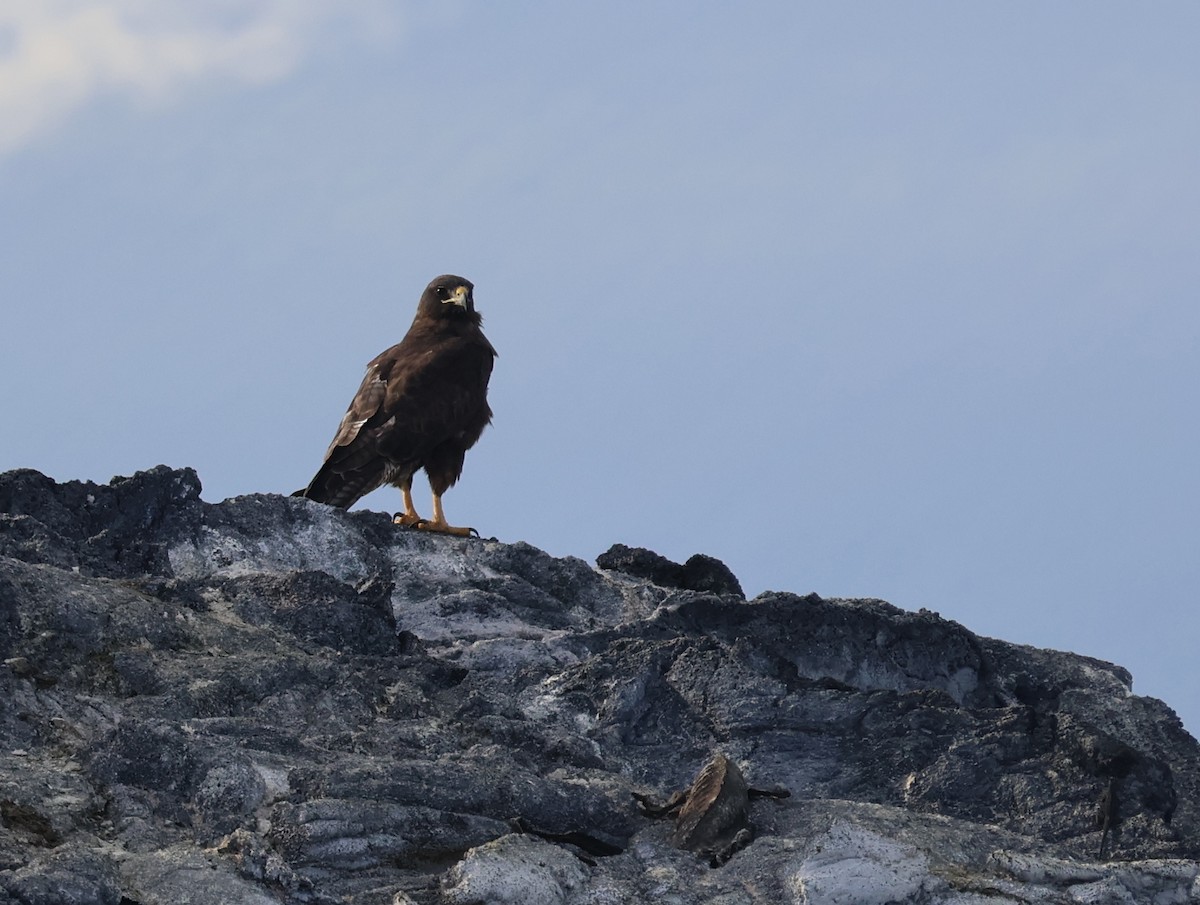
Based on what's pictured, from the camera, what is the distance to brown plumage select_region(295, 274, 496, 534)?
15.3 metres

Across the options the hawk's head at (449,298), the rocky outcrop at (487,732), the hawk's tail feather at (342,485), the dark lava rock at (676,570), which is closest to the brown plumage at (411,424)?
the hawk's tail feather at (342,485)

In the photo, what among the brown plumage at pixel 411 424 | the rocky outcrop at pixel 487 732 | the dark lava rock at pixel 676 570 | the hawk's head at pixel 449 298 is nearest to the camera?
the rocky outcrop at pixel 487 732

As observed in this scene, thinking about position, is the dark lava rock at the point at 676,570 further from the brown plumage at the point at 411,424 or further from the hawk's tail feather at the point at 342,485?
the hawk's tail feather at the point at 342,485

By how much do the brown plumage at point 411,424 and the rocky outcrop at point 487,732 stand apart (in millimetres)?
2746

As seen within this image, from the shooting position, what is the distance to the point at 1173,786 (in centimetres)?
930

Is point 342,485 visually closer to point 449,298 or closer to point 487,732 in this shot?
point 449,298

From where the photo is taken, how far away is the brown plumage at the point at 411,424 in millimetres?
15266

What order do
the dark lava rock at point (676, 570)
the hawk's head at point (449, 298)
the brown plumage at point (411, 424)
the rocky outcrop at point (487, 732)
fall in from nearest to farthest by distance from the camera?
the rocky outcrop at point (487, 732) → the dark lava rock at point (676, 570) → the brown plumage at point (411, 424) → the hawk's head at point (449, 298)

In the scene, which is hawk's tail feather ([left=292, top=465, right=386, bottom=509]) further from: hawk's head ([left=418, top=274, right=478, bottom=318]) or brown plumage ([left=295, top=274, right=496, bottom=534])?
hawk's head ([left=418, top=274, right=478, bottom=318])

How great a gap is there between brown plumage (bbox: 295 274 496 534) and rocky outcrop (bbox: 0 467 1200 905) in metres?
2.75

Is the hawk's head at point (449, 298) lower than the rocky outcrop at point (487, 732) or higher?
higher

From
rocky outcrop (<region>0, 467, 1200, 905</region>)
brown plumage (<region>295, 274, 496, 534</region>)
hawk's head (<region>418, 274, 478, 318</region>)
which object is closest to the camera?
rocky outcrop (<region>0, 467, 1200, 905</region>)

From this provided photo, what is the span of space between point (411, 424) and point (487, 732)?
666 centimetres

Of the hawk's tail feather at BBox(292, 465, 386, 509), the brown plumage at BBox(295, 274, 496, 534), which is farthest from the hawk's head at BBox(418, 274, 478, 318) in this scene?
the hawk's tail feather at BBox(292, 465, 386, 509)
